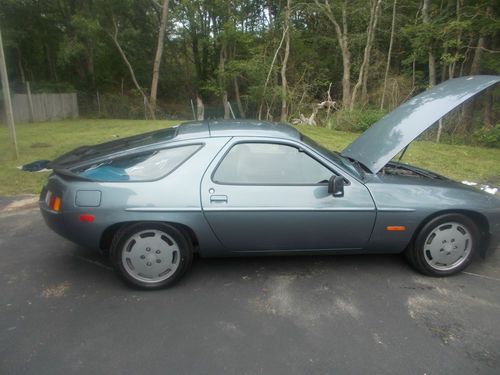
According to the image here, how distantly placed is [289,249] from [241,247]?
42 centimetres

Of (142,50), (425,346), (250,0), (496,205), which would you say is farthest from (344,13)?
(425,346)

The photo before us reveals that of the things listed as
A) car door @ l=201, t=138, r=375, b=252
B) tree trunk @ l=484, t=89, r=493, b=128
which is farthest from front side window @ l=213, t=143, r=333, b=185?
tree trunk @ l=484, t=89, r=493, b=128

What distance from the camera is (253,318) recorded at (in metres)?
2.83

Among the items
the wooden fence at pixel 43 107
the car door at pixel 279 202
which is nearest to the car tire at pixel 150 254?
the car door at pixel 279 202

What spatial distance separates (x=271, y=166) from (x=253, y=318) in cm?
126

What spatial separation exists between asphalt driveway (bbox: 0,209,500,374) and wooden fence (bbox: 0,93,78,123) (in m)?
16.6

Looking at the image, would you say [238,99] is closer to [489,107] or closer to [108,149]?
[489,107]

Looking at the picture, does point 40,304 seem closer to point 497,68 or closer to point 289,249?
point 289,249

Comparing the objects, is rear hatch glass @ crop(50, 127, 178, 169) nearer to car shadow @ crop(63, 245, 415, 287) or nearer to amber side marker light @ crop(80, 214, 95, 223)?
amber side marker light @ crop(80, 214, 95, 223)

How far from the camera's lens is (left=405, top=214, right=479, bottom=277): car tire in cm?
337

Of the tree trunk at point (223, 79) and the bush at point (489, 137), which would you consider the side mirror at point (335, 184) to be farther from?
the tree trunk at point (223, 79)

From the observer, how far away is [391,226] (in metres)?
3.30

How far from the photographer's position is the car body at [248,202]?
309cm

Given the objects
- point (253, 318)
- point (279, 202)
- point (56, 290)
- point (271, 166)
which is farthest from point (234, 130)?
point (56, 290)
